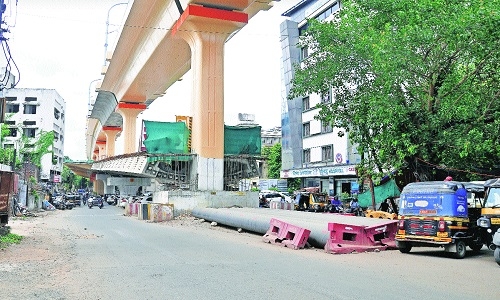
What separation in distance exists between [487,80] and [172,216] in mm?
16222

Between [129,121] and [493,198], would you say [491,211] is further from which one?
[129,121]

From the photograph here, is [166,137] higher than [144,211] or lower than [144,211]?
higher

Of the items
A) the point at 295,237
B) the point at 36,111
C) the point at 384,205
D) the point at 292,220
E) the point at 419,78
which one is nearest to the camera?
→ the point at 295,237

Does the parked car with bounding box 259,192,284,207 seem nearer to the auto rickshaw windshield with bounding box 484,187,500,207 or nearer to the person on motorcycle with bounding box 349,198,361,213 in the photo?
the person on motorcycle with bounding box 349,198,361,213

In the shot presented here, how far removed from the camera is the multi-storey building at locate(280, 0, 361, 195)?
144 ft

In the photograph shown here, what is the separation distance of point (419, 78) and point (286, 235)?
7.75m

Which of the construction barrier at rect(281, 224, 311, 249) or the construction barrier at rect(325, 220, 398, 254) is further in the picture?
the construction barrier at rect(281, 224, 311, 249)

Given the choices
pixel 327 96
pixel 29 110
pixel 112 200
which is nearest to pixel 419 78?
pixel 327 96

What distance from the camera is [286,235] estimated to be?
49.9ft

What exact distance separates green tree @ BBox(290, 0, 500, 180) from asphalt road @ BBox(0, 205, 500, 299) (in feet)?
14.1

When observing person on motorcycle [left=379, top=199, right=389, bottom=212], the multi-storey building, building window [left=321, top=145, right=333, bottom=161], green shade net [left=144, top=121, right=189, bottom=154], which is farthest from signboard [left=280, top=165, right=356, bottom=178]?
green shade net [left=144, top=121, right=189, bottom=154]

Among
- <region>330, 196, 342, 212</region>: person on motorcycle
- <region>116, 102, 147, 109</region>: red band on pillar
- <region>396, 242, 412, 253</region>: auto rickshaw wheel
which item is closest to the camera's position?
<region>396, 242, 412, 253</region>: auto rickshaw wheel

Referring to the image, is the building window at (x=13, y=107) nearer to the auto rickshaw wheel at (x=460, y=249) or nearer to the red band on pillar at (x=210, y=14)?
the red band on pillar at (x=210, y=14)

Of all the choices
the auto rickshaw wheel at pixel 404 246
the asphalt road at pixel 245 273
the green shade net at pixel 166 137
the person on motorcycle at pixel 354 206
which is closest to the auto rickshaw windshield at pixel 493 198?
the asphalt road at pixel 245 273
